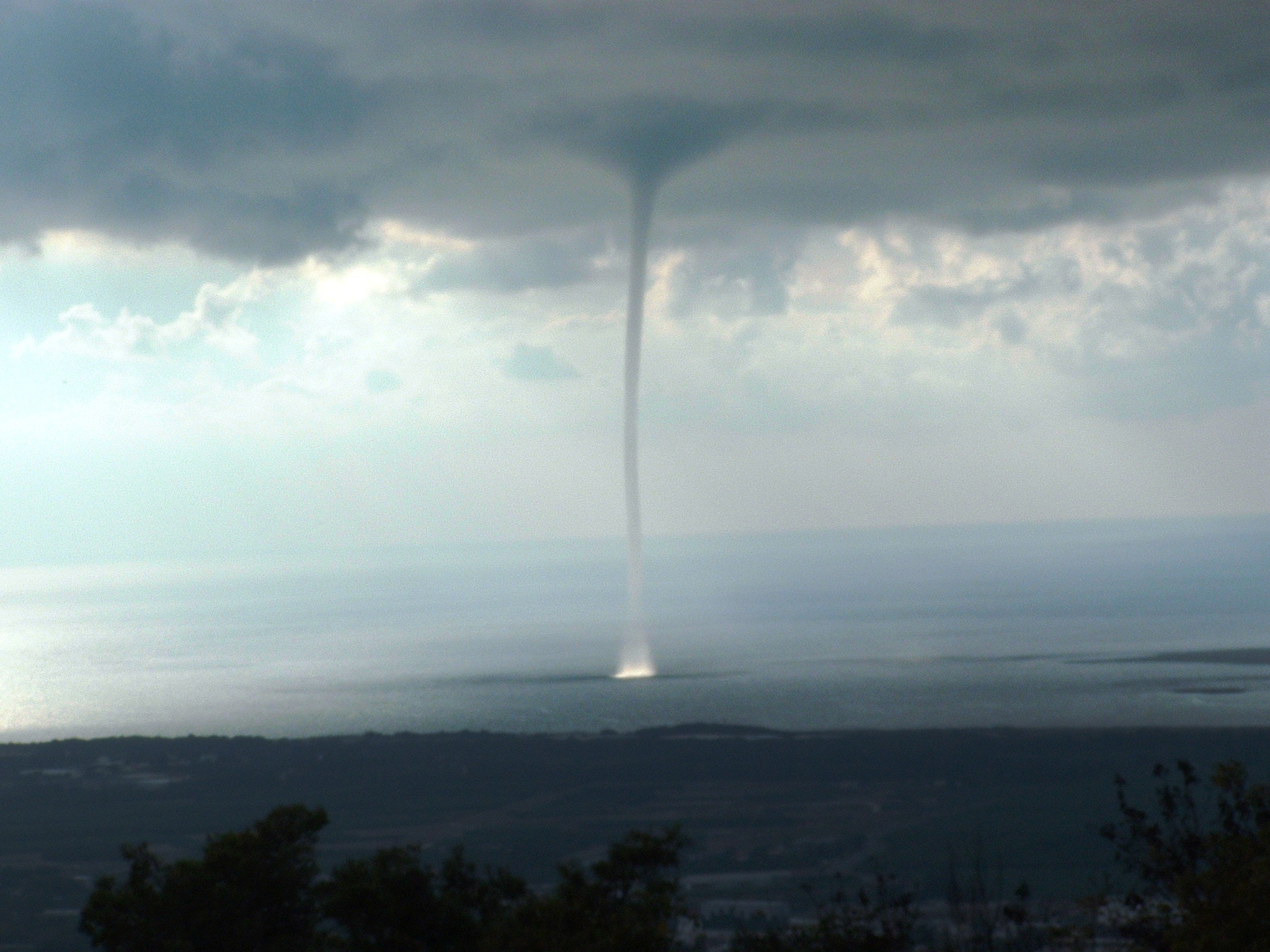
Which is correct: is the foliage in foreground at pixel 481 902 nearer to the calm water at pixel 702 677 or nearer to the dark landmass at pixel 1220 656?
the calm water at pixel 702 677

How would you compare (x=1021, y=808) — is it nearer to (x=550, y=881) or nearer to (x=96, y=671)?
(x=550, y=881)

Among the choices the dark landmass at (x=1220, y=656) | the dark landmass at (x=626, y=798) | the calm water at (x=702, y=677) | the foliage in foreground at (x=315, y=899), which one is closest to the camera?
the foliage in foreground at (x=315, y=899)

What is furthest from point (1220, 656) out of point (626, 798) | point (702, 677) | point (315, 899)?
point (315, 899)

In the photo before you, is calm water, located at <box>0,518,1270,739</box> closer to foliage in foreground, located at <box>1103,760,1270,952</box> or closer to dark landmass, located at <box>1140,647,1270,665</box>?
dark landmass, located at <box>1140,647,1270,665</box>

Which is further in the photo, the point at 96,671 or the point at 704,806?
the point at 96,671

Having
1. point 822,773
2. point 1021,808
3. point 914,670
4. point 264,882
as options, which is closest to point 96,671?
point 914,670

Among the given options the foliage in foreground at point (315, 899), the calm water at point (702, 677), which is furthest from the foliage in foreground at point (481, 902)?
the calm water at point (702, 677)

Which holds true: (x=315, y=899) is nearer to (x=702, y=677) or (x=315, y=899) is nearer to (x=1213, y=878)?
(x=1213, y=878)

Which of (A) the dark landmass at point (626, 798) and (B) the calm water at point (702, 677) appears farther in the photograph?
(B) the calm water at point (702, 677)

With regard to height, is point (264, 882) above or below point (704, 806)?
above
